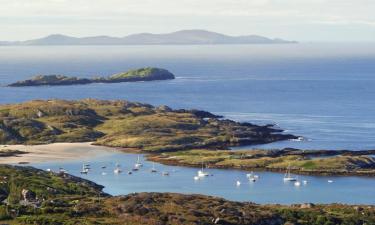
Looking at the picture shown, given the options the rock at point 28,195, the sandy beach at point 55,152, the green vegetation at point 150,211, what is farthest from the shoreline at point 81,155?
the rock at point 28,195

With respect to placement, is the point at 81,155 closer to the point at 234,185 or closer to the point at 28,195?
the point at 234,185

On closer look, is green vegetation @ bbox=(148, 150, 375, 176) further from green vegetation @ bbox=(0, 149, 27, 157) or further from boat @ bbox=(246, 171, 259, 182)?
green vegetation @ bbox=(0, 149, 27, 157)

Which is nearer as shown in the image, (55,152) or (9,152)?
(9,152)

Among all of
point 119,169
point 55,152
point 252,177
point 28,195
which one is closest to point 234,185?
point 252,177

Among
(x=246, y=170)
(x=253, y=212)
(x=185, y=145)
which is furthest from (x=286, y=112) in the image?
(x=253, y=212)

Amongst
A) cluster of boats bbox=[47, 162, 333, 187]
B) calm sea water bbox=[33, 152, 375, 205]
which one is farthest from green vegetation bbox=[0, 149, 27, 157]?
cluster of boats bbox=[47, 162, 333, 187]
